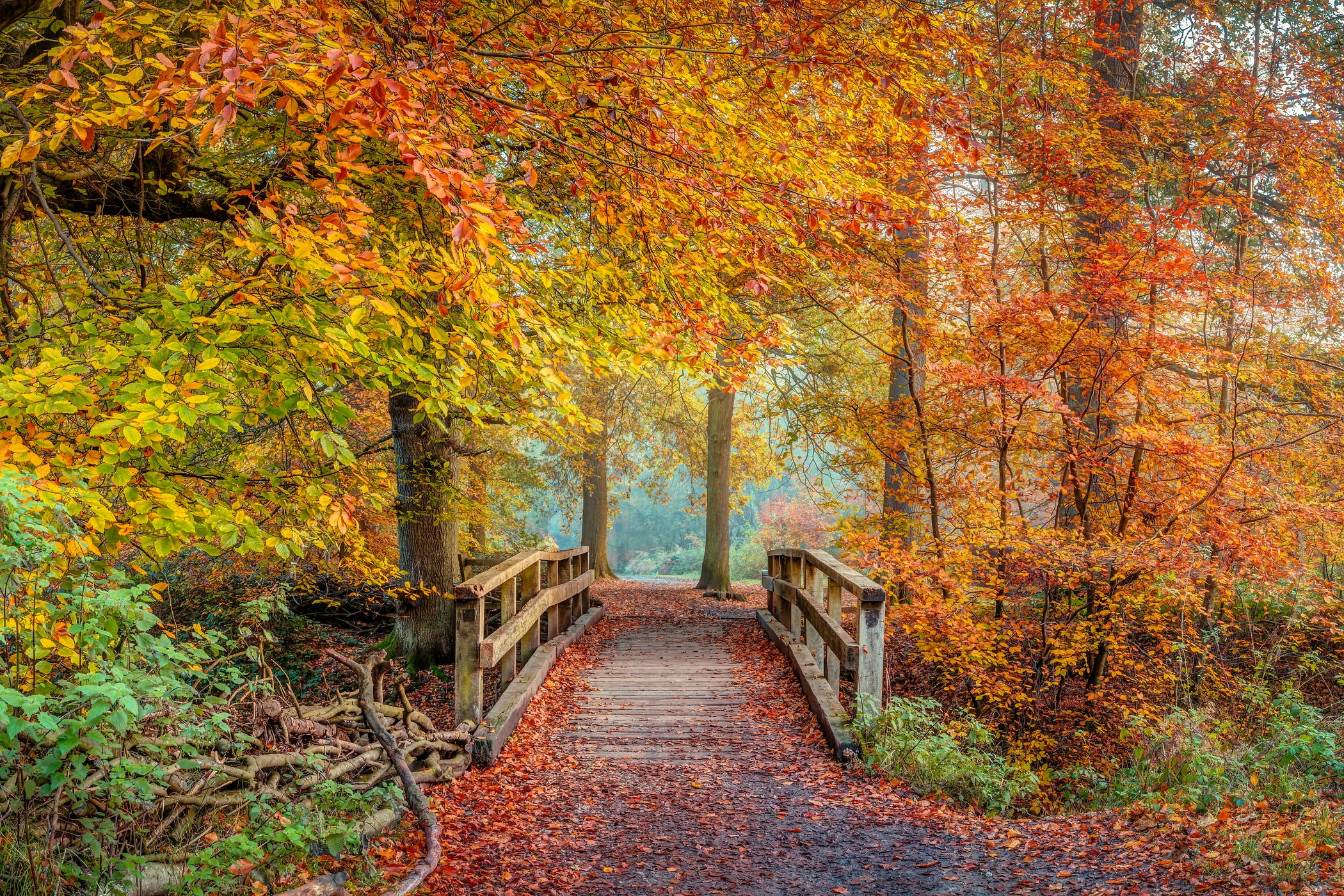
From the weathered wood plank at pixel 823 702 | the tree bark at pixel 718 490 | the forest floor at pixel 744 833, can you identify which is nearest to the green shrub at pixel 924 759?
the weathered wood plank at pixel 823 702

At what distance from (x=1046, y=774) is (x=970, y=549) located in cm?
211

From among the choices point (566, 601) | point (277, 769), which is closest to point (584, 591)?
point (566, 601)

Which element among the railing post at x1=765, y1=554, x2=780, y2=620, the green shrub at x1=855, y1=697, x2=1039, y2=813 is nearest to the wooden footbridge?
the green shrub at x1=855, y1=697, x2=1039, y2=813

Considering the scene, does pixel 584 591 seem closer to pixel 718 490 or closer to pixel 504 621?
pixel 504 621

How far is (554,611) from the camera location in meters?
9.34

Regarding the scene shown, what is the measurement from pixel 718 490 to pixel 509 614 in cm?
1011

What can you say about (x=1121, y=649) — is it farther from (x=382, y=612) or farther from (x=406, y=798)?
(x=382, y=612)

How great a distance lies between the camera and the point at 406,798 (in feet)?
15.1

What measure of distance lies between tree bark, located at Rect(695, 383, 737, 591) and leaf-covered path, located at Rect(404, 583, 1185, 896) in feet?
29.2

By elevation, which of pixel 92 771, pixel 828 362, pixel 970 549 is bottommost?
pixel 92 771

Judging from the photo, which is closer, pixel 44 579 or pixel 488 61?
pixel 44 579

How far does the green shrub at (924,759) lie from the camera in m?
5.64

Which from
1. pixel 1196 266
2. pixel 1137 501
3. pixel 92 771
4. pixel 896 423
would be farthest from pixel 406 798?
pixel 1196 266

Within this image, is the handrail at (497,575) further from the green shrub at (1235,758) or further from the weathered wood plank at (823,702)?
the green shrub at (1235,758)
